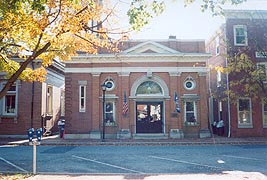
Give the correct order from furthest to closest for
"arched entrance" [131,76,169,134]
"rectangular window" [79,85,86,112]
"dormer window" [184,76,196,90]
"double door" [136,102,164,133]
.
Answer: "double door" [136,102,164,133] → "dormer window" [184,76,196,90] → "rectangular window" [79,85,86,112] → "arched entrance" [131,76,169,134]

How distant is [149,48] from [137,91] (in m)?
3.64

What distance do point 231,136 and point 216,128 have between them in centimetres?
271

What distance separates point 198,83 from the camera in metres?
22.5

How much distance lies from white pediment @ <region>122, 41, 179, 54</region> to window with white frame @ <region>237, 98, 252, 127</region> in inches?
274

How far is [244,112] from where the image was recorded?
888 inches

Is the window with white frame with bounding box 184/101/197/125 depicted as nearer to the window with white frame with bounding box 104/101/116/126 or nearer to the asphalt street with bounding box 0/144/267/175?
the window with white frame with bounding box 104/101/116/126

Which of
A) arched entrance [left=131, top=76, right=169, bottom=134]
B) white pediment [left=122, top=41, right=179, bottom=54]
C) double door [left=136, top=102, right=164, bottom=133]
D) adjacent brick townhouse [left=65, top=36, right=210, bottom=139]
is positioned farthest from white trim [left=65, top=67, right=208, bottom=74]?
double door [left=136, top=102, right=164, bottom=133]

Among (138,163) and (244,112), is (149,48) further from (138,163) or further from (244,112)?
(138,163)

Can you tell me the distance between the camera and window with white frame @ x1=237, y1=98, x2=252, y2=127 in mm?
22391

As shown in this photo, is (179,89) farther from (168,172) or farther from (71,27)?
(71,27)

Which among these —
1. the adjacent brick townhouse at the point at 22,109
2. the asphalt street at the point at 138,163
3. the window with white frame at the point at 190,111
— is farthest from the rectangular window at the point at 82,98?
the asphalt street at the point at 138,163

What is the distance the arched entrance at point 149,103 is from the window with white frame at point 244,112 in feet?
20.1

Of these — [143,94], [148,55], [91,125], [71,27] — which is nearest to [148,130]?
[143,94]

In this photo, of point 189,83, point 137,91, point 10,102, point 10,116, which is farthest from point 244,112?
point 10,102
